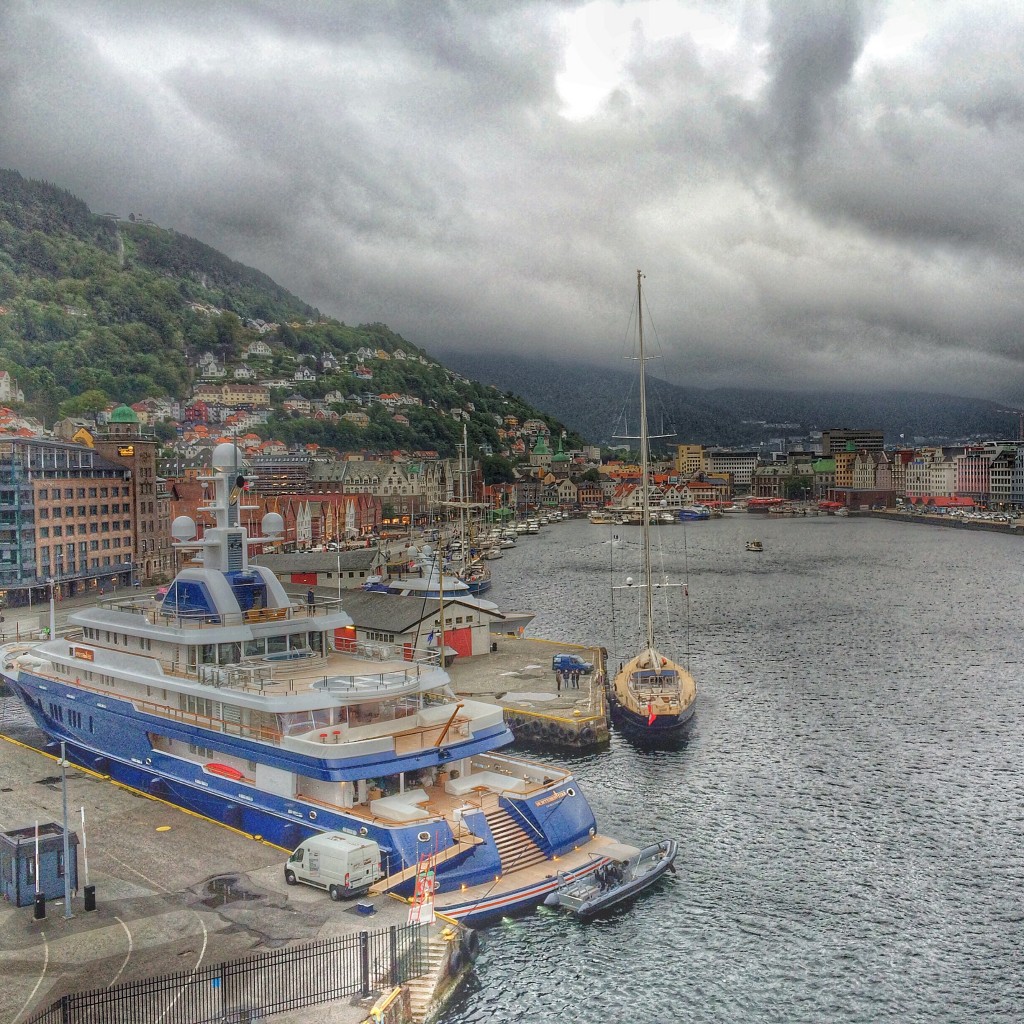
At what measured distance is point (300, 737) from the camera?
2236 centimetres

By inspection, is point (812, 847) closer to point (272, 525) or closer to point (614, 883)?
point (614, 883)

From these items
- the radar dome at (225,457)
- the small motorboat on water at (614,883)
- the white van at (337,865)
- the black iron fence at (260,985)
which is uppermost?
the radar dome at (225,457)

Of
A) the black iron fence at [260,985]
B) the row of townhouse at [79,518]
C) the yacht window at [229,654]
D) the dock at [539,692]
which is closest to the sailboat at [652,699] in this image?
the dock at [539,692]

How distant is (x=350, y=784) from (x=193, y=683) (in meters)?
5.93

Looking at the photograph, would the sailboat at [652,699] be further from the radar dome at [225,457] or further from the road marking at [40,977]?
the road marking at [40,977]

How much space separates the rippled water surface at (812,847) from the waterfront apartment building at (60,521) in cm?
3117

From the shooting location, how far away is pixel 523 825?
71.9ft

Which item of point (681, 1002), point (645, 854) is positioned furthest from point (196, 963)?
point (645, 854)

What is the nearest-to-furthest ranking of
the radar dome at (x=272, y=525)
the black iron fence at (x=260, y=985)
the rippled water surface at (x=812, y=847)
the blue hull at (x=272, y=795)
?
the black iron fence at (x=260, y=985)
the rippled water surface at (x=812, y=847)
the blue hull at (x=272, y=795)
the radar dome at (x=272, y=525)

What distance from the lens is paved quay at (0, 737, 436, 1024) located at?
16188mm

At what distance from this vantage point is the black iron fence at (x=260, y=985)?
48.7 feet

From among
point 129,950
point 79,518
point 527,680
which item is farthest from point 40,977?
point 79,518

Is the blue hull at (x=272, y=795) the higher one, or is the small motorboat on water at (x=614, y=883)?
the blue hull at (x=272, y=795)

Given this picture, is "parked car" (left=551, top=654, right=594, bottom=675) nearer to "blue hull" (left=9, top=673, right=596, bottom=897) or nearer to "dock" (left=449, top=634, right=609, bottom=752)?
"dock" (left=449, top=634, right=609, bottom=752)
